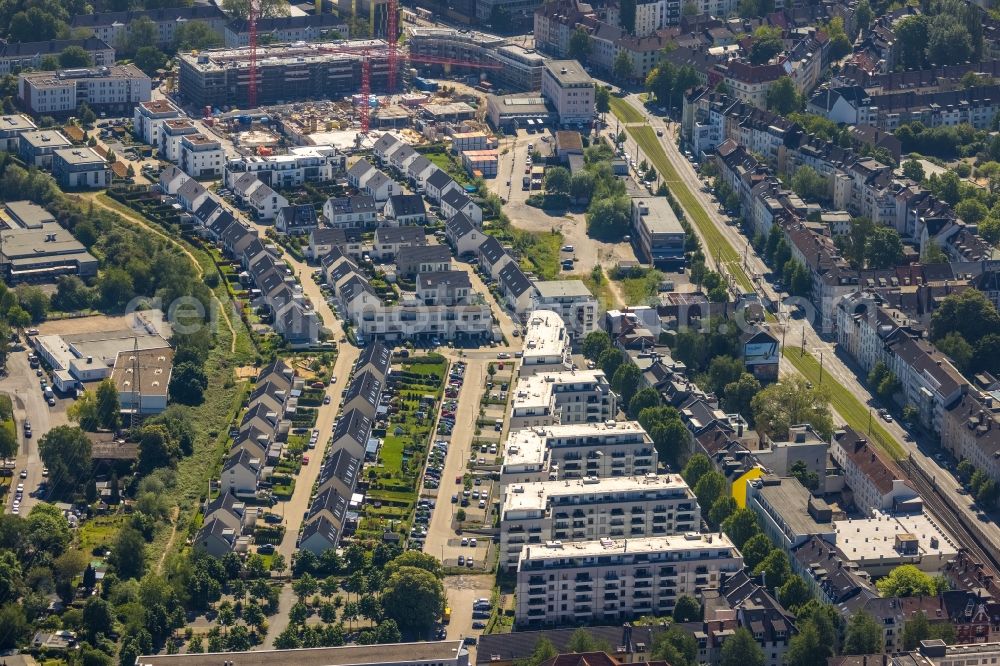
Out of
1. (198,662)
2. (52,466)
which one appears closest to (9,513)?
(52,466)

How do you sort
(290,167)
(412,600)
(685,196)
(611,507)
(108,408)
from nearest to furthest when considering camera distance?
1. (412,600)
2. (611,507)
3. (108,408)
4. (685,196)
5. (290,167)

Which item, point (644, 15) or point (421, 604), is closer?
point (421, 604)

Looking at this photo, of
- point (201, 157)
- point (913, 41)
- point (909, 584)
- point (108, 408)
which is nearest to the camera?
point (909, 584)

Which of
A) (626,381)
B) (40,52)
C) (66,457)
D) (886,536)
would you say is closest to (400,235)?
(626,381)

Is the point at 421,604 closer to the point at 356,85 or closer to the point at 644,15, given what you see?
the point at 356,85

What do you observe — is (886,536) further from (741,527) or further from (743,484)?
(743,484)

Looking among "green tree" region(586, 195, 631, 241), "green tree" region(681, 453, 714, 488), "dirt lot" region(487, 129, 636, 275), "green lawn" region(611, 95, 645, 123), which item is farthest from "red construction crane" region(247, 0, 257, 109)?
"green tree" region(681, 453, 714, 488)

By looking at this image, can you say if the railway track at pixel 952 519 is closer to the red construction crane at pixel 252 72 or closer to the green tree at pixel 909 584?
the green tree at pixel 909 584
